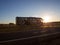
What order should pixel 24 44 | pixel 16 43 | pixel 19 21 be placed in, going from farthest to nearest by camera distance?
pixel 19 21, pixel 24 44, pixel 16 43

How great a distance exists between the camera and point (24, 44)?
21.9 feet

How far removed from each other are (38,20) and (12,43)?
179 ft

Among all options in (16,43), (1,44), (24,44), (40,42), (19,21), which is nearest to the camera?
(1,44)

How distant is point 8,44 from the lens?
5.88 meters

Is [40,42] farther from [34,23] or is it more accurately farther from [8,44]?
[34,23]

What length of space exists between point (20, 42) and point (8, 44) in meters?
0.79

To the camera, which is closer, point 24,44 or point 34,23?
point 24,44

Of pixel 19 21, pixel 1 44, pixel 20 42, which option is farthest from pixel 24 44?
pixel 19 21

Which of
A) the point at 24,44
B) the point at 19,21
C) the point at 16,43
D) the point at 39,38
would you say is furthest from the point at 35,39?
the point at 19,21

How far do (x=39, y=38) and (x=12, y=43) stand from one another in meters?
2.16

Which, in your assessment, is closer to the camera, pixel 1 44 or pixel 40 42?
pixel 1 44

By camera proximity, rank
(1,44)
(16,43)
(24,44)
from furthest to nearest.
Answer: (24,44), (16,43), (1,44)

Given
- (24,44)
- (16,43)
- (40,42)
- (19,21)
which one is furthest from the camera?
(19,21)

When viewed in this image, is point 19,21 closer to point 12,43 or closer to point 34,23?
point 34,23
